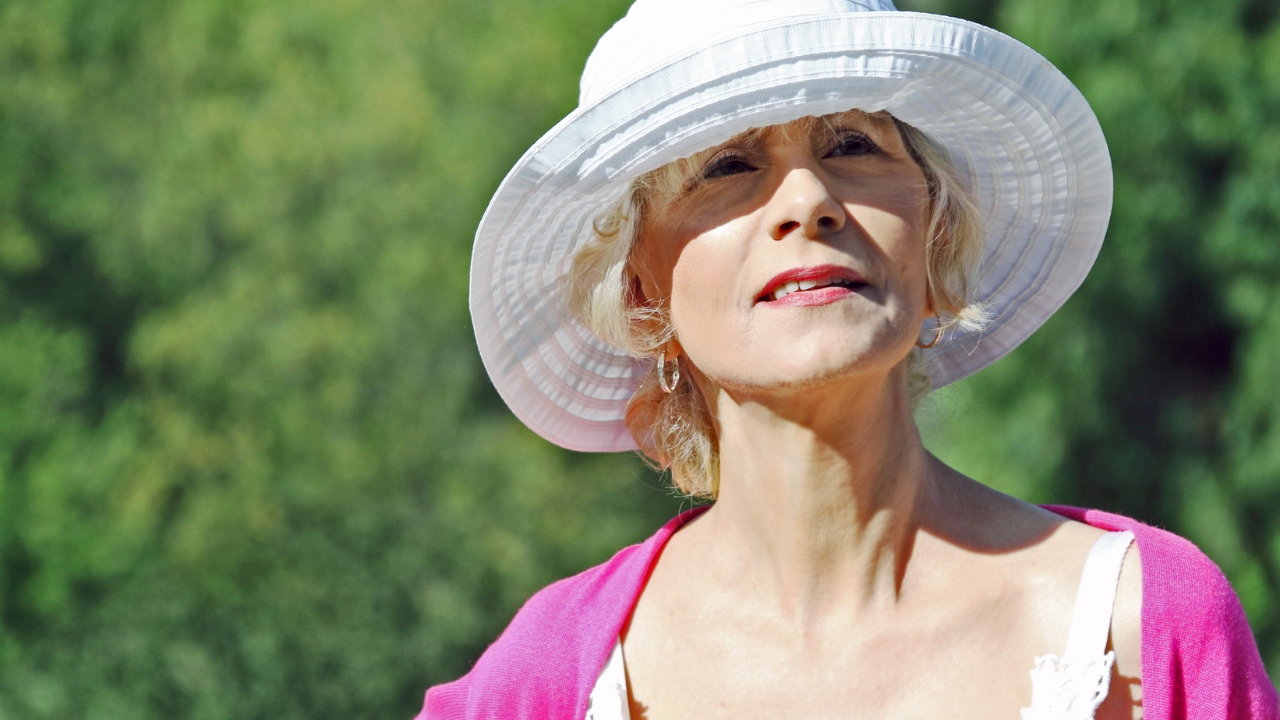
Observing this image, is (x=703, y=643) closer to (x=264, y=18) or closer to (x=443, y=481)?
(x=443, y=481)

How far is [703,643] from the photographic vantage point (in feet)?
6.50

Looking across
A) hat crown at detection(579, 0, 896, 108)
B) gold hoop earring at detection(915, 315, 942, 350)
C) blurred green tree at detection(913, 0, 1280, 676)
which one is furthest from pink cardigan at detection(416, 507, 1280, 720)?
blurred green tree at detection(913, 0, 1280, 676)

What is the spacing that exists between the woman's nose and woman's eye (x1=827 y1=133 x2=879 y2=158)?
69 mm

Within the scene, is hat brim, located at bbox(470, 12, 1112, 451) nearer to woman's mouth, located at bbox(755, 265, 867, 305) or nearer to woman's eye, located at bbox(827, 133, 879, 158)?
woman's eye, located at bbox(827, 133, 879, 158)

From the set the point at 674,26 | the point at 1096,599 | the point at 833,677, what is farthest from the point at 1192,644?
the point at 674,26

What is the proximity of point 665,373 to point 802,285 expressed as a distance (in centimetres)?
47

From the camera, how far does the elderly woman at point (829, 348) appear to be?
173 cm

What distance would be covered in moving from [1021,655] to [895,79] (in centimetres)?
74

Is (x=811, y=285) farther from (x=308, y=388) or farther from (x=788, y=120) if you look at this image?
(x=308, y=388)

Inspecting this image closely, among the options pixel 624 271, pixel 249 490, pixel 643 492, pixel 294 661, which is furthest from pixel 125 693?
pixel 624 271

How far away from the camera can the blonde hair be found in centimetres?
196

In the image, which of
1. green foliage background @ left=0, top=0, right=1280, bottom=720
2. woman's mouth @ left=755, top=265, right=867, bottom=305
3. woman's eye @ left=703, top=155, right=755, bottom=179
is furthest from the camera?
green foliage background @ left=0, top=0, right=1280, bottom=720

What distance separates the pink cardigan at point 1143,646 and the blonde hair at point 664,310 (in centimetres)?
13

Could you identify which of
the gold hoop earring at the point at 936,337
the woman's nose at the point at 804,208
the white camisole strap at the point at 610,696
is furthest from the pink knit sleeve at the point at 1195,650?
the white camisole strap at the point at 610,696
